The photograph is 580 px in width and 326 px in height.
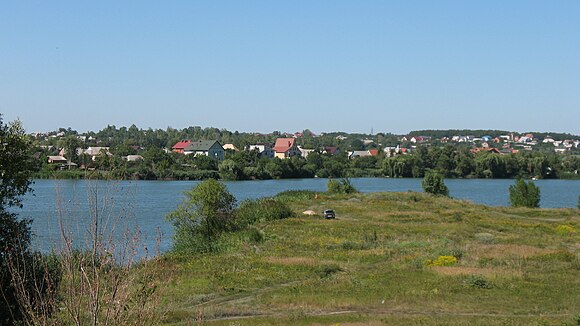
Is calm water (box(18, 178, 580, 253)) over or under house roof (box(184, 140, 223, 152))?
under

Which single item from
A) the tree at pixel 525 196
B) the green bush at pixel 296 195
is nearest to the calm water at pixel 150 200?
the green bush at pixel 296 195

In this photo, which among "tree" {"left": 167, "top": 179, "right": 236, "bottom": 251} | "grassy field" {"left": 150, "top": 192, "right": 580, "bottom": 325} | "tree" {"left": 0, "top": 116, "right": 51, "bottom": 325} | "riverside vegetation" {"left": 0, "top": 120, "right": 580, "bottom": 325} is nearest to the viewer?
"riverside vegetation" {"left": 0, "top": 120, "right": 580, "bottom": 325}

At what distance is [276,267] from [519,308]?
45.3 feet

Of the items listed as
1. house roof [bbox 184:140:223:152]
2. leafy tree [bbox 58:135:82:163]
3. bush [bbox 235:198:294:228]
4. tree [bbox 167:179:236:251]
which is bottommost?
bush [bbox 235:198:294:228]

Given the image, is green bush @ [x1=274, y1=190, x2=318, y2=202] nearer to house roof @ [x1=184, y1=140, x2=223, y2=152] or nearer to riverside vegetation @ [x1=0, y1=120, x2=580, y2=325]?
riverside vegetation @ [x1=0, y1=120, x2=580, y2=325]

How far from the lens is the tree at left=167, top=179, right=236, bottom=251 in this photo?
47594 millimetres

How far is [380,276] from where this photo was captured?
32500 millimetres

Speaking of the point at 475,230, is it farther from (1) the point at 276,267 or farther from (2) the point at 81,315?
(2) the point at 81,315

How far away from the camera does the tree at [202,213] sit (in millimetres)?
47594

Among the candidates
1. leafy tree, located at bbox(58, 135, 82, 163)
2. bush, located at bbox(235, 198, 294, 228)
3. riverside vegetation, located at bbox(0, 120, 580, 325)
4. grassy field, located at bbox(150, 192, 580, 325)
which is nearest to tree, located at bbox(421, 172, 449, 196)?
riverside vegetation, located at bbox(0, 120, 580, 325)

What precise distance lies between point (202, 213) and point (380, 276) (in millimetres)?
19270

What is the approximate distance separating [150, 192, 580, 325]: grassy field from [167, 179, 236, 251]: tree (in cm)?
187

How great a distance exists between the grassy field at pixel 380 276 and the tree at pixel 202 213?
1872mm

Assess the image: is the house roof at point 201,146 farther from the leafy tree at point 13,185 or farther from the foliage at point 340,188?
the leafy tree at point 13,185
